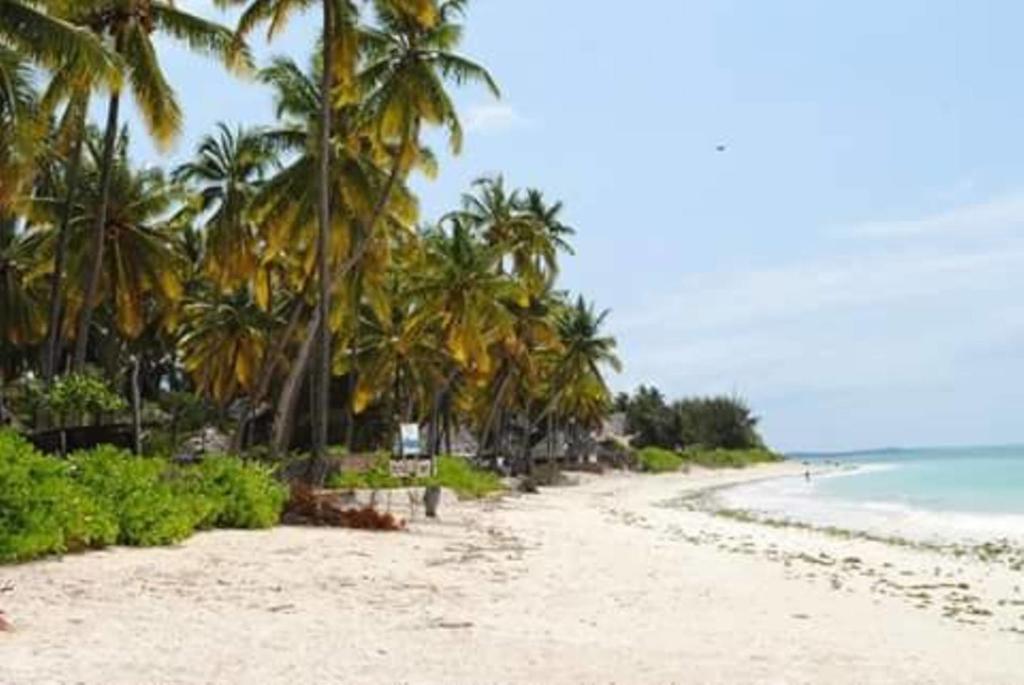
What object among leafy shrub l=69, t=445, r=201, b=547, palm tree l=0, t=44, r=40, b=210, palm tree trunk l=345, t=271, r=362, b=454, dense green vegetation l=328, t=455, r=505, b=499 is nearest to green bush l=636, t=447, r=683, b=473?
palm tree trunk l=345, t=271, r=362, b=454

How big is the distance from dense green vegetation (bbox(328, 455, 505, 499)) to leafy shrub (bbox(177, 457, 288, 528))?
7085 mm

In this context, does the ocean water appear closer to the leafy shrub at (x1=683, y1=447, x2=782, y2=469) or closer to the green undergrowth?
the green undergrowth

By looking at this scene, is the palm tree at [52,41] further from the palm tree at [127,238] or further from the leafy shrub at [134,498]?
the palm tree at [127,238]

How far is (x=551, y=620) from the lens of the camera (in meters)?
11.1

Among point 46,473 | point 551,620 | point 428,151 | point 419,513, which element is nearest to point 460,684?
point 551,620

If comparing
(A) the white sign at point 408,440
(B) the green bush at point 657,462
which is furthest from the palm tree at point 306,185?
(B) the green bush at point 657,462

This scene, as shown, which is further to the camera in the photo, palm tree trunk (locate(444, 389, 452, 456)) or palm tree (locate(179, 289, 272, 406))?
palm tree trunk (locate(444, 389, 452, 456))

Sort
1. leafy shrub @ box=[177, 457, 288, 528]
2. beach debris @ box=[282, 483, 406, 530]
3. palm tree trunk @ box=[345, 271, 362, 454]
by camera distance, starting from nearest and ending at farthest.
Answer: leafy shrub @ box=[177, 457, 288, 528] → beach debris @ box=[282, 483, 406, 530] → palm tree trunk @ box=[345, 271, 362, 454]

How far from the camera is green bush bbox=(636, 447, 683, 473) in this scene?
254ft

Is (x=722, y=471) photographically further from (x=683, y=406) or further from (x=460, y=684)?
(x=460, y=684)

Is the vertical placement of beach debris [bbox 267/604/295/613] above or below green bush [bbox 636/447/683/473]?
below

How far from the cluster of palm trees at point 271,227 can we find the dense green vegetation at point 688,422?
46144 millimetres

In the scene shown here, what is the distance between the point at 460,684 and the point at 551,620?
127 inches

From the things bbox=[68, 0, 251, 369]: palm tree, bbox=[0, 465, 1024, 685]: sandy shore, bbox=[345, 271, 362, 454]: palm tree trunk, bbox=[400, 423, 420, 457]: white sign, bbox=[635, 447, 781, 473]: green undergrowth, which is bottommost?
bbox=[0, 465, 1024, 685]: sandy shore
